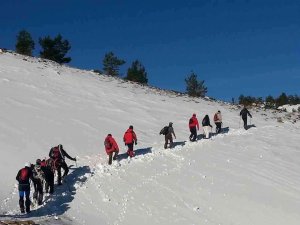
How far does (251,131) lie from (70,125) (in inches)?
487

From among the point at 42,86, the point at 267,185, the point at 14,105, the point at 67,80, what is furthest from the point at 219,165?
the point at 67,80

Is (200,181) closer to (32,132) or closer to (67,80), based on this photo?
(32,132)

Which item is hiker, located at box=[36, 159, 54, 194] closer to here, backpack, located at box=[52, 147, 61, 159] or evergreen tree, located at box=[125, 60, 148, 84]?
backpack, located at box=[52, 147, 61, 159]

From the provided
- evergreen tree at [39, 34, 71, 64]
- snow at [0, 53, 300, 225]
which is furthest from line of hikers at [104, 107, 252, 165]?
evergreen tree at [39, 34, 71, 64]

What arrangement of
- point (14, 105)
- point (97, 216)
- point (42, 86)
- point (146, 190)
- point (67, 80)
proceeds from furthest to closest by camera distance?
point (67, 80), point (42, 86), point (14, 105), point (146, 190), point (97, 216)

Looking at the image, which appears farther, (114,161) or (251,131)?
(251,131)

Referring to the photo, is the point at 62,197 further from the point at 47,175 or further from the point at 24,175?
the point at 24,175

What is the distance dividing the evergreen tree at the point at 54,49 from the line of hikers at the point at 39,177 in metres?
39.1

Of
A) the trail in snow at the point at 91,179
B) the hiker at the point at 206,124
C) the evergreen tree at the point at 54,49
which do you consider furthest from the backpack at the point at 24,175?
the evergreen tree at the point at 54,49

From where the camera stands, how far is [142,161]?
23.1 m

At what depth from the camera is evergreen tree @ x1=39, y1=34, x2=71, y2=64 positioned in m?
58.2

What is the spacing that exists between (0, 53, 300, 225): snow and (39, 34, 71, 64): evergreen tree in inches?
643

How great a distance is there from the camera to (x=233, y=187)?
2216 centimetres

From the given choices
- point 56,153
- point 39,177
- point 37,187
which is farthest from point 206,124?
point 37,187
